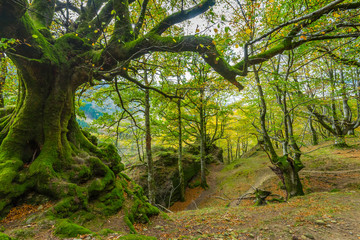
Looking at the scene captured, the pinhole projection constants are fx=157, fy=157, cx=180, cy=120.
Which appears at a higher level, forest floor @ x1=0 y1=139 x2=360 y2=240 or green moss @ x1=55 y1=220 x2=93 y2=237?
green moss @ x1=55 y1=220 x2=93 y2=237

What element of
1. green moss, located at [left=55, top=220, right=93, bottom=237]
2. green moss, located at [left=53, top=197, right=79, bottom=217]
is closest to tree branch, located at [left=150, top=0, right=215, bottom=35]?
green moss, located at [left=53, top=197, right=79, bottom=217]

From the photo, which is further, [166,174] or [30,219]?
[166,174]

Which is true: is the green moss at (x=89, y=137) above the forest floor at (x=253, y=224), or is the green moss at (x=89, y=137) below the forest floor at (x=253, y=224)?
above

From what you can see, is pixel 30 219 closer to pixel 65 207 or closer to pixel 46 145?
pixel 65 207

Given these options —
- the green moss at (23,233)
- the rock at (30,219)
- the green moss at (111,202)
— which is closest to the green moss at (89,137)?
the green moss at (111,202)

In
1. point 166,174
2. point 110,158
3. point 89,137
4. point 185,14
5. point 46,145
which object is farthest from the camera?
point 166,174

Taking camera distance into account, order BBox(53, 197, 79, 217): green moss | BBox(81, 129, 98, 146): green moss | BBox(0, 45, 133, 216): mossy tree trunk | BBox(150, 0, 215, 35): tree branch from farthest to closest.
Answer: BBox(81, 129, 98, 146): green moss
BBox(150, 0, 215, 35): tree branch
BBox(0, 45, 133, 216): mossy tree trunk
BBox(53, 197, 79, 217): green moss

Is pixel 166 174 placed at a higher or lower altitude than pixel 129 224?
lower

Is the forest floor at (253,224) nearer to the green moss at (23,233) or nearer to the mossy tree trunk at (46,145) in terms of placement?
the green moss at (23,233)

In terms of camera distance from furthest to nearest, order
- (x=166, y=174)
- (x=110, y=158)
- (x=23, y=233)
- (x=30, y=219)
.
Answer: (x=166, y=174) < (x=110, y=158) < (x=30, y=219) < (x=23, y=233)

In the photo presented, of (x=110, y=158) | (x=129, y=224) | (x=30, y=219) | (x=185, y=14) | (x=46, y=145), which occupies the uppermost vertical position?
(x=185, y=14)


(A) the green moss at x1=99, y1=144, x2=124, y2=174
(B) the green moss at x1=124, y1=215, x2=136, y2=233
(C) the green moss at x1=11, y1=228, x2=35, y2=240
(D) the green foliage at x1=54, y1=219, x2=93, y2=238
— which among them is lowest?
(B) the green moss at x1=124, y1=215, x2=136, y2=233

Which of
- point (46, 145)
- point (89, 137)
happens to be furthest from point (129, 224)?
point (89, 137)

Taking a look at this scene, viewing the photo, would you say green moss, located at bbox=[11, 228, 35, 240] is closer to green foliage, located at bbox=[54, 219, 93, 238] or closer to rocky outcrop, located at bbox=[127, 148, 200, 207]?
green foliage, located at bbox=[54, 219, 93, 238]
